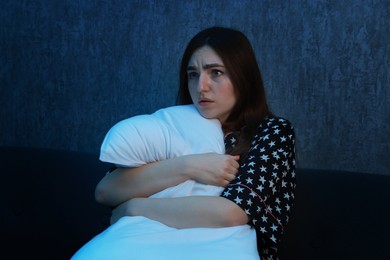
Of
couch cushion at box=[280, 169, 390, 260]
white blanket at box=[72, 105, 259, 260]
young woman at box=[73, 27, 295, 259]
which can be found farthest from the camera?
couch cushion at box=[280, 169, 390, 260]

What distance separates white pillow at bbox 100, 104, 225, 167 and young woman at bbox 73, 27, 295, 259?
0.10ft

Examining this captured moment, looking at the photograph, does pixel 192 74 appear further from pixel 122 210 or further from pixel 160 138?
pixel 122 210

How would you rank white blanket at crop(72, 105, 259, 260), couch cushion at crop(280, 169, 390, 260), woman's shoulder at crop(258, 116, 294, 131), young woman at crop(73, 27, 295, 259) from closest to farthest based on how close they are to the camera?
1. white blanket at crop(72, 105, 259, 260)
2. young woman at crop(73, 27, 295, 259)
3. woman's shoulder at crop(258, 116, 294, 131)
4. couch cushion at crop(280, 169, 390, 260)

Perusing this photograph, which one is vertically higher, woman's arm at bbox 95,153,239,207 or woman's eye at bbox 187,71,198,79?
woman's eye at bbox 187,71,198,79

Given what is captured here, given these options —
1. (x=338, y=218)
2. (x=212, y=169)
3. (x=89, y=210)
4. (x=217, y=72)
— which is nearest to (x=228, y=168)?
(x=212, y=169)

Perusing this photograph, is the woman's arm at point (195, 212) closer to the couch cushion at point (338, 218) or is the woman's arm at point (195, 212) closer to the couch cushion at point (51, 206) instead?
the couch cushion at point (338, 218)

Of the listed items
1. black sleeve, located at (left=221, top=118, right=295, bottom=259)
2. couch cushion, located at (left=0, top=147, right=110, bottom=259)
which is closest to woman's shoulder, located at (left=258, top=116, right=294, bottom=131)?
black sleeve, located at (left=221, top=118, right=295, bottom=259)

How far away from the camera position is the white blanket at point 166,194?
3.23 feet

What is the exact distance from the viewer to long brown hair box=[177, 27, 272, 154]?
1295 millimetres

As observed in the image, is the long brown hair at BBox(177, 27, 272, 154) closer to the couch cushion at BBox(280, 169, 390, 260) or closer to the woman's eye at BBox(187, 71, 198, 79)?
the woman's eye at BBox(187, 71, 198, 79)

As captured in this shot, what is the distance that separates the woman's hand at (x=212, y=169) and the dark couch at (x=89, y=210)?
1.13ft

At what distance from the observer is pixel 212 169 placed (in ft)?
3.79

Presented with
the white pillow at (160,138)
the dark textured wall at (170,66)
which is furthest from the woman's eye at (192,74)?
the dark textured wall at (170,66)

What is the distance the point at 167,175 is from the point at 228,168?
0.15 metres
